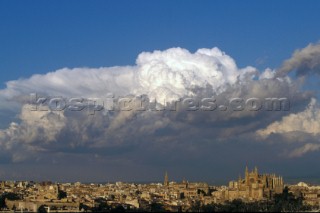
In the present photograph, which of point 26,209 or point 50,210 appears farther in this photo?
point 26,209

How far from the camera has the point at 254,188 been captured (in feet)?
399

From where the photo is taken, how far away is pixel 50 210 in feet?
261

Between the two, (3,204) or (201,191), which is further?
(201,191)

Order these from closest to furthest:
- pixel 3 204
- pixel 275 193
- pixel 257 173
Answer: pixel 3 204 → pixel 275 193 → pixel 257 173

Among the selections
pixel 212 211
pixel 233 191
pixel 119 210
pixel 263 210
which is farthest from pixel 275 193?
pixel 119 210

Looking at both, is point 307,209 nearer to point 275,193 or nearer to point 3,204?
point 275,193

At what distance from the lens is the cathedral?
119 metres

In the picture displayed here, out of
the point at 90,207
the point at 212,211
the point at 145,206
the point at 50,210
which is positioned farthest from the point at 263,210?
the point at 50,210

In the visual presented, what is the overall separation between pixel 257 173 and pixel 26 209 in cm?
5953

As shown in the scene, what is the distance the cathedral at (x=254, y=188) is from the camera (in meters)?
119

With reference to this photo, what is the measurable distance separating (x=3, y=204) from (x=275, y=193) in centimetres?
5381

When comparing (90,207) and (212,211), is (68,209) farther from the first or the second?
(212,211)

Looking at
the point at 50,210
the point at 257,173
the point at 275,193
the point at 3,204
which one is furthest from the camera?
the point at 257,173

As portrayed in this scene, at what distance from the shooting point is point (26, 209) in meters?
85.8
